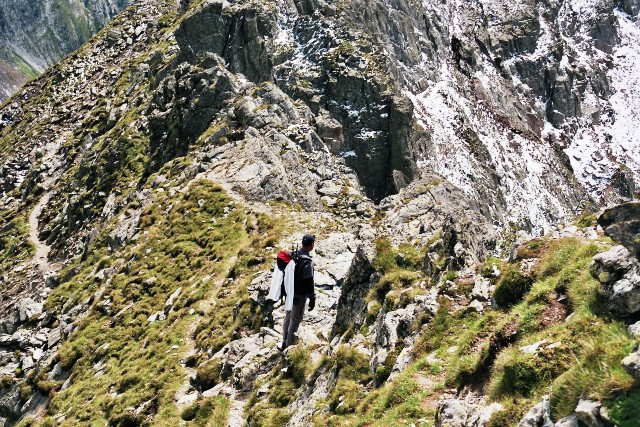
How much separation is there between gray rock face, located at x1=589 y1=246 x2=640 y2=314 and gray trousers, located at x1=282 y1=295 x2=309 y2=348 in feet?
31.8

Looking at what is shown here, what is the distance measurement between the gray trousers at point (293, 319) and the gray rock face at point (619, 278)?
31.8 ft

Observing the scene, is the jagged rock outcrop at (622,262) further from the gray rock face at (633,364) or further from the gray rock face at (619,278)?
Result: the gray rock face at (633,364)

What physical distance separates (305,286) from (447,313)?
17.2 feet

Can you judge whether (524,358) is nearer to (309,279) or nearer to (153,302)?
(309,279)

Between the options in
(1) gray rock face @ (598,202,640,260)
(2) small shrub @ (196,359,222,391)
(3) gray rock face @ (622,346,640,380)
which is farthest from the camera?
(2) small shrub @ (196,359,222,391)

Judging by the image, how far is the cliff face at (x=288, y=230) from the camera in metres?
11.6

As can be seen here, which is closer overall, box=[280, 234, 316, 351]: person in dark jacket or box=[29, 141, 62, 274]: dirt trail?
box=[280, 234, 316, 351]: person in dark jacket

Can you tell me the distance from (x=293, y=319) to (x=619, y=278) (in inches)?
435

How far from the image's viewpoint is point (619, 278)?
8.62m

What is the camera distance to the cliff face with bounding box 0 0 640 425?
11641mm

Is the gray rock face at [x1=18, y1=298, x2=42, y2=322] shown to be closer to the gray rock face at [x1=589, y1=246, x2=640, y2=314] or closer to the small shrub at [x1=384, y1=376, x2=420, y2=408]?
the small shrub at [x1=384, y1=376, x2=420, y2=408]

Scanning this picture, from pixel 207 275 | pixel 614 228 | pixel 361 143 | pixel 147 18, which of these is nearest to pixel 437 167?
pixel 361 143

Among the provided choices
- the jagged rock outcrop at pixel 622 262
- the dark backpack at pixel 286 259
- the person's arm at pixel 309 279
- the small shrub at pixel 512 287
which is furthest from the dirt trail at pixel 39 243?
the jagged rock outcrop at pixel 622 262

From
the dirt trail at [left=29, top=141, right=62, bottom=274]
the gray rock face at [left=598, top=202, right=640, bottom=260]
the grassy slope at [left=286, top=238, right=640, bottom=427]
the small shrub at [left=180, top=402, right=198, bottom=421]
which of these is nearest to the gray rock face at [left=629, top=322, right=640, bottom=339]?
the grassy slope at [left=286, top=238, right=640, bottom=427]
